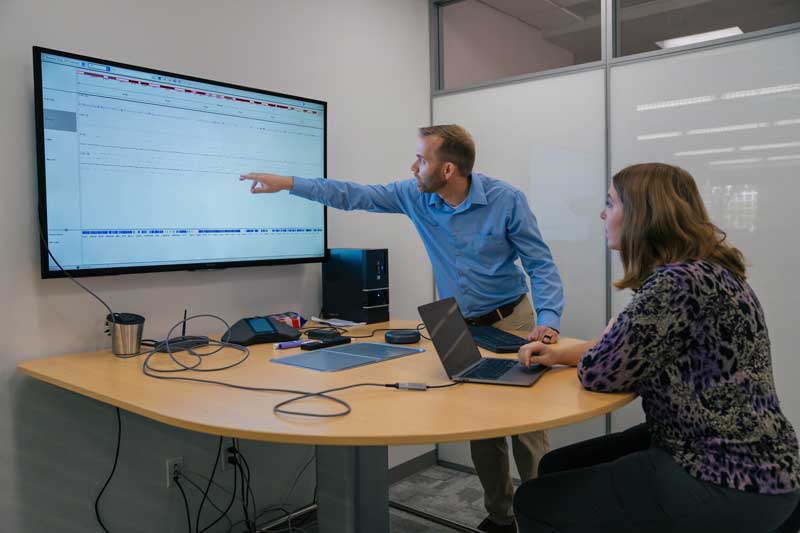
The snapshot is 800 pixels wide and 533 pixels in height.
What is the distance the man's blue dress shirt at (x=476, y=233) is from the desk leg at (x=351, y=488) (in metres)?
0.96

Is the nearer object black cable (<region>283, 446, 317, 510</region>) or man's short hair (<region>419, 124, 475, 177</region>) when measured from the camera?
man's short hair (<region>419, 124, 475, 177</region>)

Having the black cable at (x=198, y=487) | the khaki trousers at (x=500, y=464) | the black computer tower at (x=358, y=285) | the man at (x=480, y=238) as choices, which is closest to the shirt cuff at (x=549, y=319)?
the man at (x=480, y=238)

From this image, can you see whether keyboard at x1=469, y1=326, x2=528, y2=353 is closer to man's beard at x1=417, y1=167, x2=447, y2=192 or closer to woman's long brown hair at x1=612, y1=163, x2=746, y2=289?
woman's long brown hair at x1=612, y1=163, x2=746, y2=289

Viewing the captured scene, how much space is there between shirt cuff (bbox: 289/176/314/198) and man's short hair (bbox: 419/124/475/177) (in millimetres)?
533

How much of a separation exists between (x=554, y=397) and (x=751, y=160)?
5.53ft

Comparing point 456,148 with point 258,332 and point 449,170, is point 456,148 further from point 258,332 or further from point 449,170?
→ point 258,332

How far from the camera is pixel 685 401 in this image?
1312 mm

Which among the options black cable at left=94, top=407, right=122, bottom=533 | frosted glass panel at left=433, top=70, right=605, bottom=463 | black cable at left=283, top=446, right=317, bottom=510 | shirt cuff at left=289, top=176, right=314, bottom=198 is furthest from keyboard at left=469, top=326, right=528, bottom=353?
black cable at left=94, top=407, right=122, bottom=533

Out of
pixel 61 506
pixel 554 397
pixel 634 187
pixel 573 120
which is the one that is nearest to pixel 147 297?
pixel 61 506

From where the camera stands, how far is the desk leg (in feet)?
5.52

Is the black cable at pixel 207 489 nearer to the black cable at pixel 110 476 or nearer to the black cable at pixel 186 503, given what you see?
the black cable at pixel 186 503

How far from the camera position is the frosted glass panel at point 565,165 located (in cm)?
295

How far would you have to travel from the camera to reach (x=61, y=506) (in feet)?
6.66

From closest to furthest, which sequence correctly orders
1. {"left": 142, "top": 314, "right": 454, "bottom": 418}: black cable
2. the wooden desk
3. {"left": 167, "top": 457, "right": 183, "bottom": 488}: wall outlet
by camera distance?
1. the wooden desk
2. {"left": 142, "top": 314, "right": 454, "bottom": 418}: black cable
3. {"left": 167, "top": 457, "right": 183, "bottom": 488}: wall outlet
